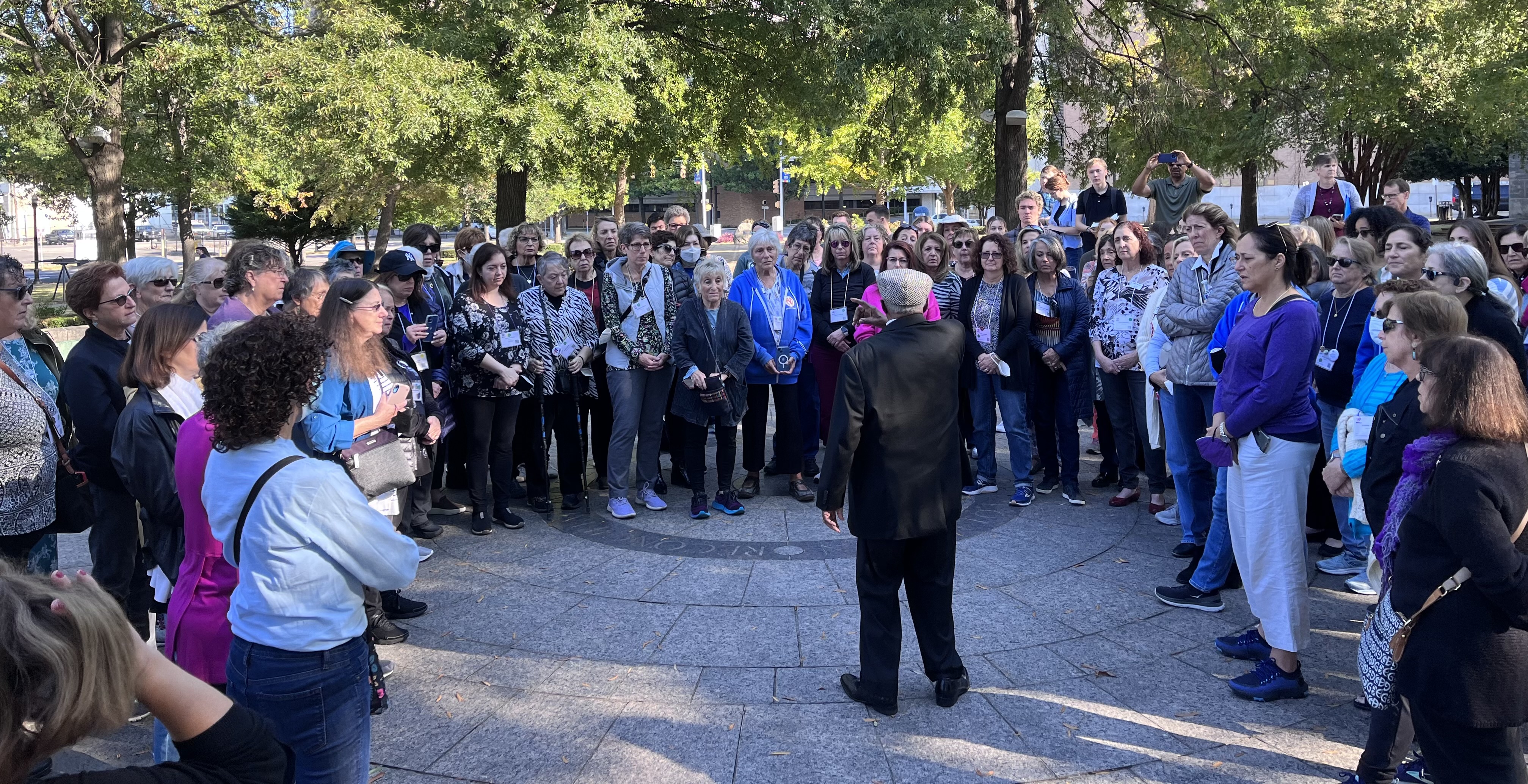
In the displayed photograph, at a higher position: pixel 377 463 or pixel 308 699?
pixel 377 463

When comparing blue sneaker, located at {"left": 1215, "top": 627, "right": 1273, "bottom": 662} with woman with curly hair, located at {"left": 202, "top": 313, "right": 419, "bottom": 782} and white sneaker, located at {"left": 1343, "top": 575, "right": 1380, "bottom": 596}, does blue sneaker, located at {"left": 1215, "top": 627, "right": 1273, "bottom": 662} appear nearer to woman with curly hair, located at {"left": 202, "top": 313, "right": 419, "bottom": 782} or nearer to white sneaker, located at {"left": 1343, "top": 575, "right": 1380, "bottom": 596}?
white sneaker, located at {"left": 1343, "top": 575, "right": 1380, "bottom": 596}

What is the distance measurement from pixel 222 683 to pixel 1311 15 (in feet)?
58.1

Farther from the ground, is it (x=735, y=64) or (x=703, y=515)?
(x=735, y=64)

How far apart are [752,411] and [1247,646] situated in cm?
384

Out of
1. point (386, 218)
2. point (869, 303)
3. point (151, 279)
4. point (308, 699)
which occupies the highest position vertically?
point (386, 218)

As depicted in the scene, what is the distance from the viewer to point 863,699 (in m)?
4.58

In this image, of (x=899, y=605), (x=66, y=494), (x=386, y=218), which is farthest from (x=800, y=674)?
(x=386, y=218)

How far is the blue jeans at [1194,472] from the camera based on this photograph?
6.35 meters

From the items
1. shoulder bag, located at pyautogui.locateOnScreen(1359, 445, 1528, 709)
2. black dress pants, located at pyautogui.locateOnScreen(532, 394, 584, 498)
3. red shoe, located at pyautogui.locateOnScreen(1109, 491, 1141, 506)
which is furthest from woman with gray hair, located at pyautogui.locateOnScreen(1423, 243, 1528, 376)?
black dress pants, located at pyautogui.locateOnScreen(532, 394, 584, 498)

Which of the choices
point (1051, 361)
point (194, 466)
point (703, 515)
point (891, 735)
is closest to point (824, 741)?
point (891, 735)

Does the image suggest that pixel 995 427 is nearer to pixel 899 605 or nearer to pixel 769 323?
pixel 769 323

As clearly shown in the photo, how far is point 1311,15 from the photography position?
53.7ft

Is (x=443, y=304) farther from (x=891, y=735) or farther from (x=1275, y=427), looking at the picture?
(x=1275, y=427)

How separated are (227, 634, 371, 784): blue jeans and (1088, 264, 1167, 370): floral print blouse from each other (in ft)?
19.1
